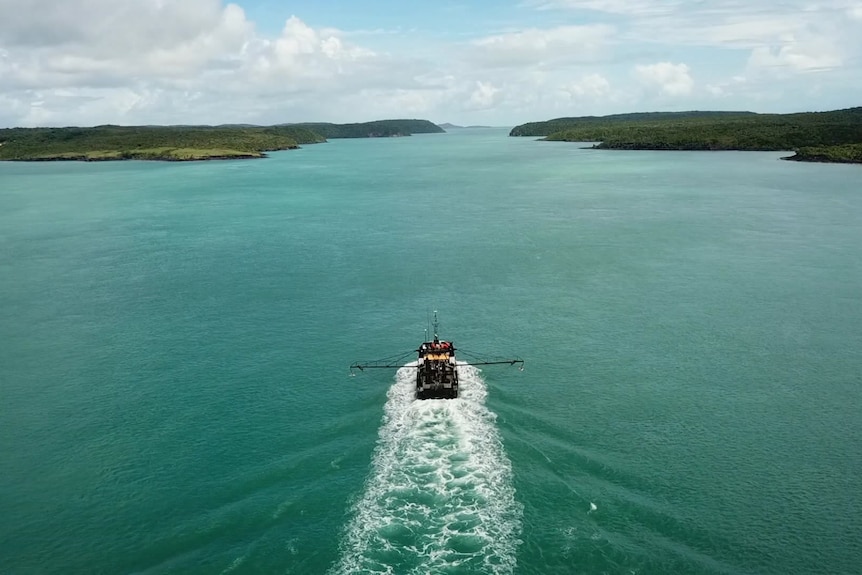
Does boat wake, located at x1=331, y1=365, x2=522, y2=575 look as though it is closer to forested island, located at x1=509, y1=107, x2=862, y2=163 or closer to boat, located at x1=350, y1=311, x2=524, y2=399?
boat, located at x1=350, y1=311, x2=524, y2=399

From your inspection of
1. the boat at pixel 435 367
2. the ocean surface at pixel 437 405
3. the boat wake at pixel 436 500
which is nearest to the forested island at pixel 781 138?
the ocean surface at pixel 437 405

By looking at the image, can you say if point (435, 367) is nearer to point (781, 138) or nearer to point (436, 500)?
point (436, 500)

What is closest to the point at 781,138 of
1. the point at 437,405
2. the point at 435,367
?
the point at 435,367

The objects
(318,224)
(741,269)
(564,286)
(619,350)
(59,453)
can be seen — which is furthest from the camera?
(318,224)

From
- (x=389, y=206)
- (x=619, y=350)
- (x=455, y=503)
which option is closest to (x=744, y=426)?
(x=619, y=350)

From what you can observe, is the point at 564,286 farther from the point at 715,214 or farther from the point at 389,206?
the point at 389,206

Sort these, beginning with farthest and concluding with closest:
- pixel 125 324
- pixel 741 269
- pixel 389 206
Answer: pixel 389 206
pixel 741 269
pixel 125 324
